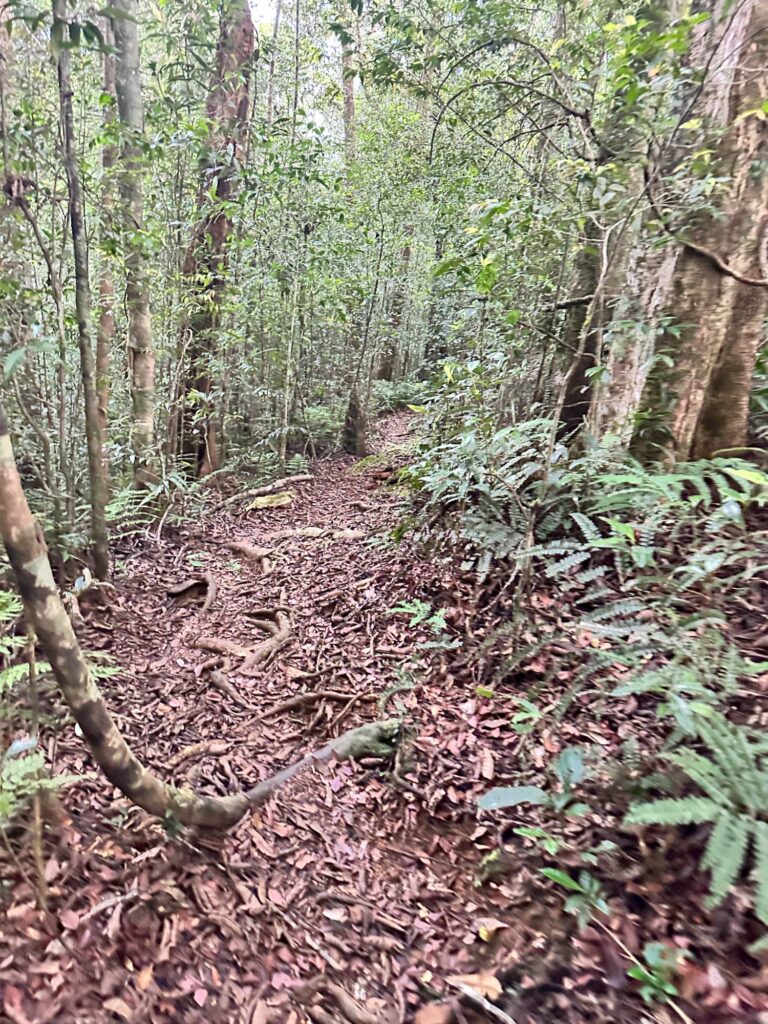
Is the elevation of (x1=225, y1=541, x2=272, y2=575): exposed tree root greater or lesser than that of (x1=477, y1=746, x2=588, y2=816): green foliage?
lesser

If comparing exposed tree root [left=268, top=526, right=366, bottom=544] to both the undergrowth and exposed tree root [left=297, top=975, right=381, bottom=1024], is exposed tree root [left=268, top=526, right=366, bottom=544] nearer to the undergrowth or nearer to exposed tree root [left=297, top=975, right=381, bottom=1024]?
the undergrowth

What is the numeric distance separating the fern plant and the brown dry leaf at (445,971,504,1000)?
80 centimetres

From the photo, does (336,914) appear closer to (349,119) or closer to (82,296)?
(82,296)

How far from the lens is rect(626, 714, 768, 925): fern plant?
6.15 ft

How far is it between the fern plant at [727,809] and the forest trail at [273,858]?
92 cm

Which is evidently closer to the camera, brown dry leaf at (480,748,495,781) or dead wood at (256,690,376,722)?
brown dry leaf at (480,748,495,781)

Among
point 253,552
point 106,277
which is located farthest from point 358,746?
point 106,277

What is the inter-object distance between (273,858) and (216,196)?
714 centimetres

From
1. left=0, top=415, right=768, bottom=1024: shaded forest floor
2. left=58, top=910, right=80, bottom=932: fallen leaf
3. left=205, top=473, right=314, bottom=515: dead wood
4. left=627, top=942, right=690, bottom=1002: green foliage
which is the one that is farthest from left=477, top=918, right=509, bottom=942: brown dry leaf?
left=205, top=473, right=314, bottom=515: dead wood

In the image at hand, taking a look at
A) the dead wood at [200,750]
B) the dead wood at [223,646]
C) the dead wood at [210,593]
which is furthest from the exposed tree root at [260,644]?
the dead wood at [200,750]

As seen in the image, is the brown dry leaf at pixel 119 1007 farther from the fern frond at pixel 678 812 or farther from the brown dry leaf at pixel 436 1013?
the fern frond at pixel 678 812

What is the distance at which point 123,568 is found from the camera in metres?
5.69

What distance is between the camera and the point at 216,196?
23.0 feet

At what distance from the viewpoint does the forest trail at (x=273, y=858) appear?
7.06 feet
